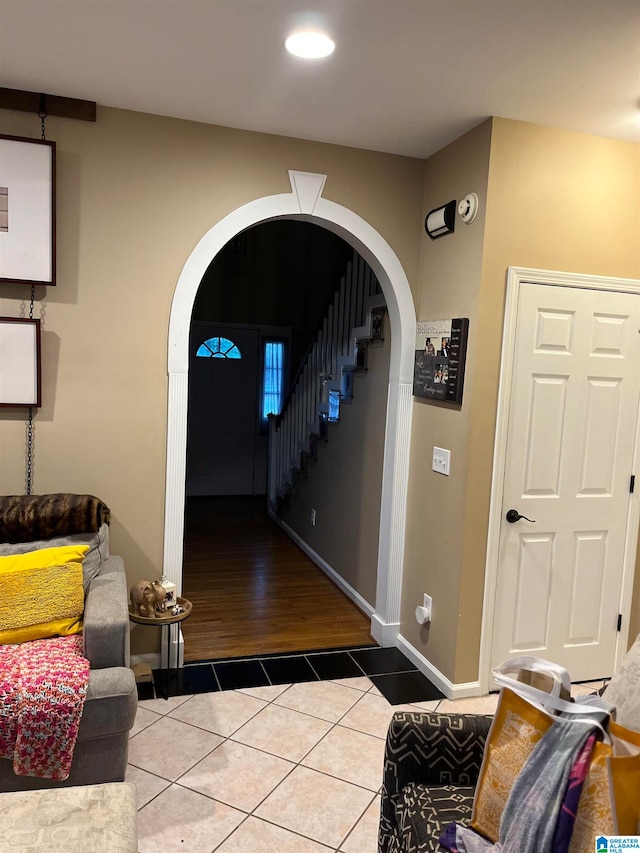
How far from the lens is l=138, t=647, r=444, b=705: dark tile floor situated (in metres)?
3.12

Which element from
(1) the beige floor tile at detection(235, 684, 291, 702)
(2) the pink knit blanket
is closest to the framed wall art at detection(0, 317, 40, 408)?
(2) the pink knit blanket

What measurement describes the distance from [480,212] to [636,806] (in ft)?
8.04

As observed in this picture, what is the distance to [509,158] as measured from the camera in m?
2.93

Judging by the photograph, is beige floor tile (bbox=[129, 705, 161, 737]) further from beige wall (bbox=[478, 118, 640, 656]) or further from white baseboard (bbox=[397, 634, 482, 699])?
beige wall (bbox=[478, 118, 640, 656])

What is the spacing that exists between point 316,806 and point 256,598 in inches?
80.7

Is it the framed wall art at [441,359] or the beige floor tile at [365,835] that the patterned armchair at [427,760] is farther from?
the framed wall art at [441,359]

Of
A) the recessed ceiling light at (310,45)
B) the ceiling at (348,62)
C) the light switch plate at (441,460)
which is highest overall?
the ceiling at (348,62)

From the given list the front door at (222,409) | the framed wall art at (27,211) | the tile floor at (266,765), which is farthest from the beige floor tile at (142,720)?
the front door at (222,409)

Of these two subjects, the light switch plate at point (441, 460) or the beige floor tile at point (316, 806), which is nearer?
the beige floor tile at point (316, 806)

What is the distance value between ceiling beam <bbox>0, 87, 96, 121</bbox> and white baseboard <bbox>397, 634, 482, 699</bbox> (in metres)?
3.11

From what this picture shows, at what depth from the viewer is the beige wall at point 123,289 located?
2969 millimetres

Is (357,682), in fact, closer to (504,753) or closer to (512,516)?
(512,516)

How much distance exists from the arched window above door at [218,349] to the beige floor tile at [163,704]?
15.0ft

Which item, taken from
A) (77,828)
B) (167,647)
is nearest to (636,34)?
(77,828)
